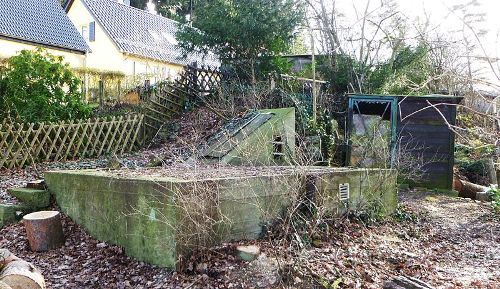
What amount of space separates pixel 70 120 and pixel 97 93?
467 centimetres

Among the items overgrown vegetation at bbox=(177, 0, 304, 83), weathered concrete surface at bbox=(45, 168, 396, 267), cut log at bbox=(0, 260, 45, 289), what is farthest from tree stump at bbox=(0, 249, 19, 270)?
overgrown vegetation at bbox=(177, 0, 304, 83)

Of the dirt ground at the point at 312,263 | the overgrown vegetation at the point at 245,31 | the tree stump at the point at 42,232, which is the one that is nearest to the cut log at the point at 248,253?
the dirt ground at the point at 312,263

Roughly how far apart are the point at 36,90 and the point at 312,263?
9.65 m

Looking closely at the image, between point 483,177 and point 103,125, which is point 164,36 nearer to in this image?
point 103,125

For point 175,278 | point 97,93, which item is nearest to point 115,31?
point 97,93

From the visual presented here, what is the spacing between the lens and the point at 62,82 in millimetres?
12602

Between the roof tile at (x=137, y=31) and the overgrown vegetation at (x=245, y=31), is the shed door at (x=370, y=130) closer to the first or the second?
the overgrown vegetation at (x=245, y=31)

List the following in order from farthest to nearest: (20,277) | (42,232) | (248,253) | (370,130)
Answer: (370,130) < (42,232) < (248,253) < (20,277)

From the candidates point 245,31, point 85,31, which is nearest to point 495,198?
point 245,31

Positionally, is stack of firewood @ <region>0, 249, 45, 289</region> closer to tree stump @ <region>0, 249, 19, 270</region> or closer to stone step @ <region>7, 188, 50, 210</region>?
tree stump @ <region>0, 249, 19, 270</region>

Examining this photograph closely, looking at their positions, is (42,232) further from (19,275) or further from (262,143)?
(262,143)

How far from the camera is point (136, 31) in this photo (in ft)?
89.9

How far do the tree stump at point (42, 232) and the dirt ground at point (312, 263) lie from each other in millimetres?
125

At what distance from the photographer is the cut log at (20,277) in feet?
15.0
